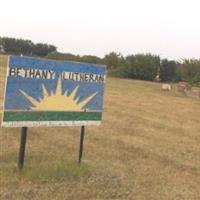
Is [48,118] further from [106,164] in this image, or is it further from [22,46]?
[22,46]

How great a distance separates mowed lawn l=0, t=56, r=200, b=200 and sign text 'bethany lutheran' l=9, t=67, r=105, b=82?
4.02ft

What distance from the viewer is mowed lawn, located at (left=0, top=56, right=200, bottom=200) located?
21.4 feet

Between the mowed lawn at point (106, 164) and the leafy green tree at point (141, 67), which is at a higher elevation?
the leafy green tree at point (141, 67)

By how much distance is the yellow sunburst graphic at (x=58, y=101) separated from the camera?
6.84 m

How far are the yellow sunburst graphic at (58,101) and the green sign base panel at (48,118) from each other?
0.22 ft

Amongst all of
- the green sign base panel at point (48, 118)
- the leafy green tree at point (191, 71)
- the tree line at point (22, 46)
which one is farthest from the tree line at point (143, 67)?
the green sign base panel at point (48, 118)

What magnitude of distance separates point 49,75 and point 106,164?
1.88 m

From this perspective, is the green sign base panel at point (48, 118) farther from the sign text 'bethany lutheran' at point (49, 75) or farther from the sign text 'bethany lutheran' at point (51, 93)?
the sign text 'bethany lutheran' at point (49, 75)

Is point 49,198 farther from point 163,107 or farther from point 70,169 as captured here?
point 163,107

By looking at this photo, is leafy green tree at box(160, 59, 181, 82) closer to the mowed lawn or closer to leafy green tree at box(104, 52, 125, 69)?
leafy green tree at box(104, 52, 125, 69)

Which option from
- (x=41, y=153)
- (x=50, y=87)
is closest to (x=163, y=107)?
(x=41, y=153)

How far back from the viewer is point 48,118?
7.02 m

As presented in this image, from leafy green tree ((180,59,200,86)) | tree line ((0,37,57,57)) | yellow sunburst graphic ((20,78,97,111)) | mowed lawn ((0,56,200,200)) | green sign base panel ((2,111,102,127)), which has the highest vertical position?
tree line ((0,37,57,57))

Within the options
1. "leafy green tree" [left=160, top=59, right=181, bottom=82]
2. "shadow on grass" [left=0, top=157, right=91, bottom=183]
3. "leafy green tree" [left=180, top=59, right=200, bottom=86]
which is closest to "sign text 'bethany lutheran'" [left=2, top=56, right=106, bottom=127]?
"shadow on grass" [left=0, top=157, right=91, bottom=183]
